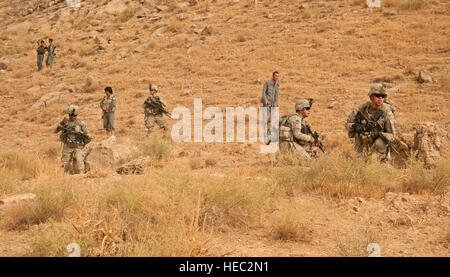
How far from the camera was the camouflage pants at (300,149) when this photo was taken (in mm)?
7246

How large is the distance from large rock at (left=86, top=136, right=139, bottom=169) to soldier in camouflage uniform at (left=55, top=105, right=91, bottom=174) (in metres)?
0.36

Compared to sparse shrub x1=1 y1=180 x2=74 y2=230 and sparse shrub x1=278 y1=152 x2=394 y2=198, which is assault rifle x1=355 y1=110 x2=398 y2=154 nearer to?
sparse shrub x1=278 y1=152 x2=394 y2=198

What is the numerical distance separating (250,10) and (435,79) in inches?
459

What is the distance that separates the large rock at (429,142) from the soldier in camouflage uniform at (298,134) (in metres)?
1.64

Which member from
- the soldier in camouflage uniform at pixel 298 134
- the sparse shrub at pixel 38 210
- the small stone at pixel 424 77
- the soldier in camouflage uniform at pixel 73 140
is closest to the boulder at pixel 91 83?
the soldier in camouflage uniform at pixel 73 140

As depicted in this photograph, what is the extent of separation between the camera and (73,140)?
791cm

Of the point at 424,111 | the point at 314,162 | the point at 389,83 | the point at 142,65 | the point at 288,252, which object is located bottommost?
the point at 288,252

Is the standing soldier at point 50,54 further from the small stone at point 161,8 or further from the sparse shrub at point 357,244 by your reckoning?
the sparse shrub at point 357,244

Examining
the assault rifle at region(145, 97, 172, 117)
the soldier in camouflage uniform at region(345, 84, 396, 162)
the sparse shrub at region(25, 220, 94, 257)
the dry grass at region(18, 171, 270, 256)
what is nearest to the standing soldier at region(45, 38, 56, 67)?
the assault rifle at region(145, 97, 172, 117)
